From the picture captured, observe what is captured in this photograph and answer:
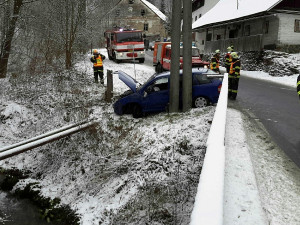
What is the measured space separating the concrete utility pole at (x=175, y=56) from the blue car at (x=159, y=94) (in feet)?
1.68

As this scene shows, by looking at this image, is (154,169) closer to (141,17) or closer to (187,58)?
(187,58)

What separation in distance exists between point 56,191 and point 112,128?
8.09ft

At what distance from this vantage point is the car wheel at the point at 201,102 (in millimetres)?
9159

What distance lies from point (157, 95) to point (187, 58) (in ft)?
5.36

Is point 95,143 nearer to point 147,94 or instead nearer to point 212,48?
point 147,94

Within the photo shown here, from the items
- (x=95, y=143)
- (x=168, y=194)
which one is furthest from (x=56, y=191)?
(x=168, y=194)

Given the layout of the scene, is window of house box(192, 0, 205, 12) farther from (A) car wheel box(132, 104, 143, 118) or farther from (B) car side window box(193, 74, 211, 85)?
(A) car wheel box(132, 104, 143, 118)

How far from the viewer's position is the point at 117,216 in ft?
18.1

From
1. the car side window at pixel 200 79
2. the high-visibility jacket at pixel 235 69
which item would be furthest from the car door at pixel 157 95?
the high-visibility jacket at pixel 235 69

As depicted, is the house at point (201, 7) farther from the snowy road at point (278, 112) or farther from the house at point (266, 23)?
the snowy road at point (278, 112)

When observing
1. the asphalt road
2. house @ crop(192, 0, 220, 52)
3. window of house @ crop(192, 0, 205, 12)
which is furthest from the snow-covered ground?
window of house @ crop(192, 0, 205, 12)

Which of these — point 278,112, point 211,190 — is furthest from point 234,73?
point 211,190

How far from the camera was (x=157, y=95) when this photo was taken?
30.6ft

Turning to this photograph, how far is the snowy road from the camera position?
615cm
